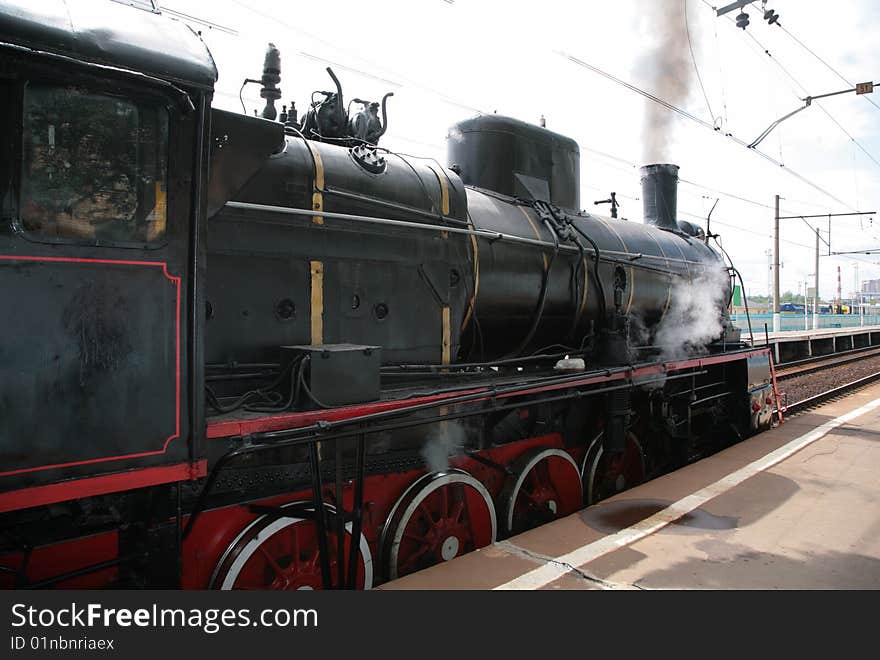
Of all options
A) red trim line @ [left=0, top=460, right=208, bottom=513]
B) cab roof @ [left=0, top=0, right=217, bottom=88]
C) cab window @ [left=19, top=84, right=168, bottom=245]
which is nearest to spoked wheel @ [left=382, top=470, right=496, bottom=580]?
red trim line @ [left=0, top=460, right=208, bottom=513]

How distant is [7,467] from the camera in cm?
203

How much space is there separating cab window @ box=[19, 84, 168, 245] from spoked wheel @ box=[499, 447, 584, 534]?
3.26 metres

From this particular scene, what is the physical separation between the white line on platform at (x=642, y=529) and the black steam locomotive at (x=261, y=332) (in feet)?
2.20

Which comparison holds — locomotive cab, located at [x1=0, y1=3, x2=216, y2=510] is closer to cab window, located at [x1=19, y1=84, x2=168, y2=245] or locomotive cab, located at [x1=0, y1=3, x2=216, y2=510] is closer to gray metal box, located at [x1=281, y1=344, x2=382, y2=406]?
cab window, located at [x1=19, y1=84, x2=168, y2=245]

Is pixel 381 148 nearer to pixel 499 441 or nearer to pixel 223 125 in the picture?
pixel 223 125

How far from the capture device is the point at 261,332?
3.28m

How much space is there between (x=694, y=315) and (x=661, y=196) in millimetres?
1928

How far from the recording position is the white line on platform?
12.0ft

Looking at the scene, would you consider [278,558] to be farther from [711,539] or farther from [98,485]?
[711,539]

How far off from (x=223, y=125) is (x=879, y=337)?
3991 cm

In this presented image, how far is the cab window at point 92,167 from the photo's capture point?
214 centimetres

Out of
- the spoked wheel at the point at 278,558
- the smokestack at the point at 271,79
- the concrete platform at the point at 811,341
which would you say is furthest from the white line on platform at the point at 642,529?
the concrete platform at the point at 811,341

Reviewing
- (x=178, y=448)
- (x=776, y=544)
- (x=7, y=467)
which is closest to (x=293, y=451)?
(x=178, y=448)

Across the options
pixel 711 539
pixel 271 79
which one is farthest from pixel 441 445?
pixel 271 79
